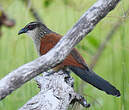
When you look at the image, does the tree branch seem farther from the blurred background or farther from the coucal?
the blurred background

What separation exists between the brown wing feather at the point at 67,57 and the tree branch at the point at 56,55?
70 centimetres

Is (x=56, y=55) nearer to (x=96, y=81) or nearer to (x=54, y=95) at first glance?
(x=54, y=95)

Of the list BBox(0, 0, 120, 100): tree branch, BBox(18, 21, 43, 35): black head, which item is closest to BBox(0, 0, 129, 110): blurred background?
BBox(18, 21, 43, 35): black head

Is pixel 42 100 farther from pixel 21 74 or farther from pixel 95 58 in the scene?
pixel 95 58

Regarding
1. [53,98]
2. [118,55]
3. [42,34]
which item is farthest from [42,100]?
[118,55]

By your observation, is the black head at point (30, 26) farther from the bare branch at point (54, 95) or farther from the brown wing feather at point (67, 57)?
the bare branch at point (54, 95)

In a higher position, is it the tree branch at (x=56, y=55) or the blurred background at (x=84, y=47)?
the blurred background at (x=84, y=47)

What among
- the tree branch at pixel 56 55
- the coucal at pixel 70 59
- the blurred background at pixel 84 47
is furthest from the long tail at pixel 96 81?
the tree branch at pixel 56 55

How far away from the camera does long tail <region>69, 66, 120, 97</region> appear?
177 centimetres

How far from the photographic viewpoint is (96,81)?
1915 mm

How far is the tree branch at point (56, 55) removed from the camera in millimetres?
1146

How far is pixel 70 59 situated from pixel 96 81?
0.23 metres

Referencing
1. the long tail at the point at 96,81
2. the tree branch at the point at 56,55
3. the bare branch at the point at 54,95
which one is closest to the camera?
the tree branch at the point at 56,55

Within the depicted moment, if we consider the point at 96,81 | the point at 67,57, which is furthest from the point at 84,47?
the point at 96,81
